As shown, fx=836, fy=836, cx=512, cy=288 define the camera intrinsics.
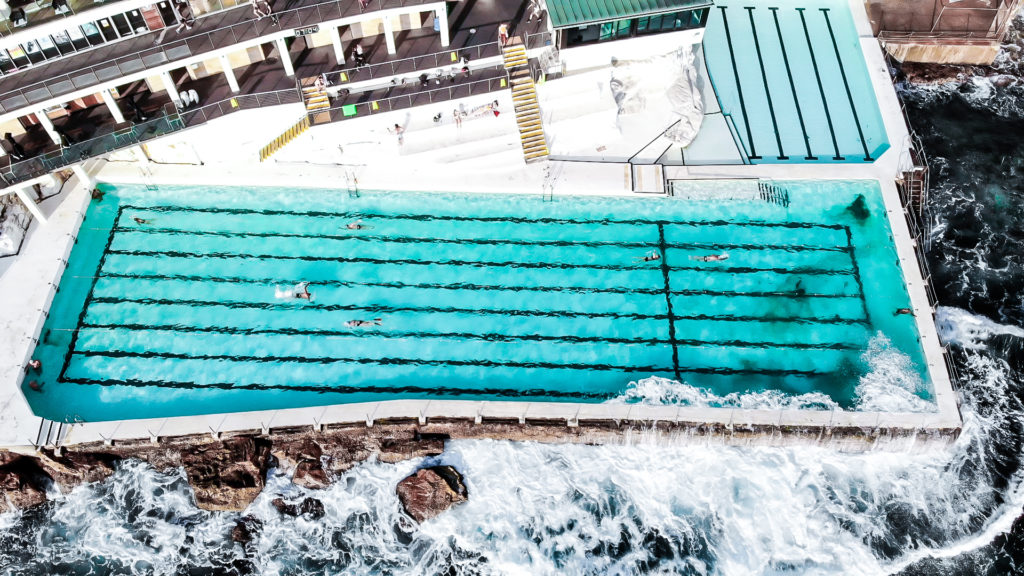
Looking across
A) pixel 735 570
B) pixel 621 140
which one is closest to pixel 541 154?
pixel 621 140

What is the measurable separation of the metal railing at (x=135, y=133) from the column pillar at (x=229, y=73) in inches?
18.9

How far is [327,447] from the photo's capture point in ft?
98.7

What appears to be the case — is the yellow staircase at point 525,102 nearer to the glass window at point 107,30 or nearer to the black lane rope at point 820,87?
the black lane rope at point 820,87

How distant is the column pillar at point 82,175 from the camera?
33.8m

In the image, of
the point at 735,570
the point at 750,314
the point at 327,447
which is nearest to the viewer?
the point at 735,570

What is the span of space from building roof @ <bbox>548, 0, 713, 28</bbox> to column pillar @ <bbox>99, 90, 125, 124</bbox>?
1746cm

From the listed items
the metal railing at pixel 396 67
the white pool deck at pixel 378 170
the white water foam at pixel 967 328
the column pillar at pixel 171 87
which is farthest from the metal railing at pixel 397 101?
the white water foam at pixel 967 328

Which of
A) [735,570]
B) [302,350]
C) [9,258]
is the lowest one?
[735,570]

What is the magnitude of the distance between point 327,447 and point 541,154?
14.9m

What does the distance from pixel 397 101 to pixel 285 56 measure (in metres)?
4.72

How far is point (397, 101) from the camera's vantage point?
3419 cm

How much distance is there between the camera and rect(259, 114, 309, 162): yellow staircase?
113 feet

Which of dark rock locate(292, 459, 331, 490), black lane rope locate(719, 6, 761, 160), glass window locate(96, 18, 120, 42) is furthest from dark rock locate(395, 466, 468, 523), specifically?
glass window locate(96, 18, 120, 42)

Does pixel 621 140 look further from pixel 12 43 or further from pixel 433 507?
pixel 12 43
